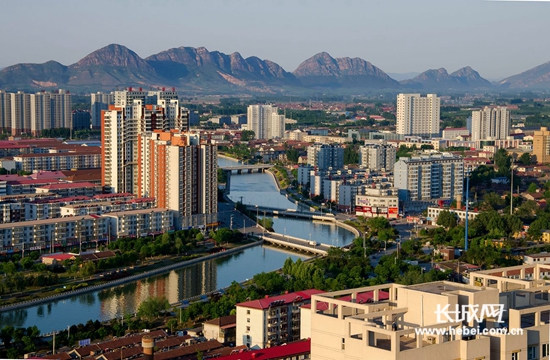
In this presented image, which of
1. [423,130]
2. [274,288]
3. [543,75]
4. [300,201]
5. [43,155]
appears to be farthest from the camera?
[543,75]

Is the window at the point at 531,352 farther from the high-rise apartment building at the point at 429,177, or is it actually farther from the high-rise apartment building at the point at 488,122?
the high-rise apartment building at the point at 488,122

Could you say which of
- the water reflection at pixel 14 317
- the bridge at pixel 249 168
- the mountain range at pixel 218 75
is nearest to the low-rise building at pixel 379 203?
the bridge at pixel 249 168

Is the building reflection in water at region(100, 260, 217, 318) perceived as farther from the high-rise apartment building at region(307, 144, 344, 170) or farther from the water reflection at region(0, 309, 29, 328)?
the high-rise apartment building at region(307, 144, 344, 170)

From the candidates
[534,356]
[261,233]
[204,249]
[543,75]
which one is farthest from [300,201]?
[543,75]

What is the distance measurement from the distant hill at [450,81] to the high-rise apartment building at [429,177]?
39655mm

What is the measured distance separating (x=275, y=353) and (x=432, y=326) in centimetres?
186

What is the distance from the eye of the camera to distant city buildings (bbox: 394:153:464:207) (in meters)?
9.09

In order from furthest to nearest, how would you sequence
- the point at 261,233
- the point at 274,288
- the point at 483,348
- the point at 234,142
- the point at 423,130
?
the point at 423,130 → the point at 234,142 → the point at 261,233 → the point at 274,288 → the point at 483,348

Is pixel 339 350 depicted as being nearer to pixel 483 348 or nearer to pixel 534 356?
pixel 483 348

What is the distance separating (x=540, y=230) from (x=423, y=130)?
11.1 metres

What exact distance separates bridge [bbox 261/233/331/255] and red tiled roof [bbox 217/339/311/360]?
3.29 meters

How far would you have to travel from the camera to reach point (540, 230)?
723 cm

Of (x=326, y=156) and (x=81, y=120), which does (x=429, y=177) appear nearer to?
(x=326, y=156)

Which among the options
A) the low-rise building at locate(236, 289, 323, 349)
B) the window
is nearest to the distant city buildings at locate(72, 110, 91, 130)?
the low-rise building at locate(236, 289, 323, 349)
